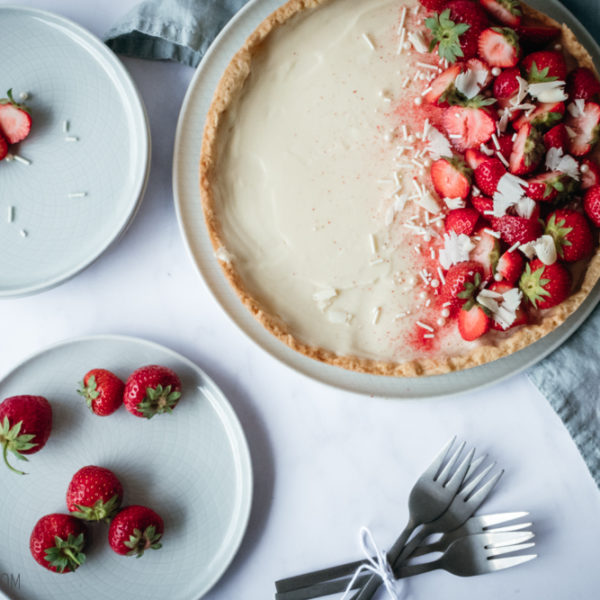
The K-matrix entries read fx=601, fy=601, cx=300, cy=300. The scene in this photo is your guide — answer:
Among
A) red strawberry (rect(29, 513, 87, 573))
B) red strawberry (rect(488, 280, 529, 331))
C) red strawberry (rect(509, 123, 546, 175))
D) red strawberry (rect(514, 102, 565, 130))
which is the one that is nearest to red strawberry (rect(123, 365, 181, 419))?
red strawberry (rect(29, 513, 87, 573))

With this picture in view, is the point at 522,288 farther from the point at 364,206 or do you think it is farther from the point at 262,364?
the point at 262,364

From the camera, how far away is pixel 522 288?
1.81m

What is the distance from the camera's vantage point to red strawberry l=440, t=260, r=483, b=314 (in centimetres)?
179

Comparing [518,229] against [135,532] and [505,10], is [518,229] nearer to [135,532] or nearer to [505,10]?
[505,10]

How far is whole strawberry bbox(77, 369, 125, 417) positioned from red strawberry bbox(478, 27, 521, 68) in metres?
1.52

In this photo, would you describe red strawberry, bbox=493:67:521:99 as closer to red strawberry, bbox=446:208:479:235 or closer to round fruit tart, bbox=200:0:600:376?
round fruit tart, bbox=200:0:600:376

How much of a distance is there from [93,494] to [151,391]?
1.18 feet

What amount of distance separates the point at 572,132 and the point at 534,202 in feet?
0.83

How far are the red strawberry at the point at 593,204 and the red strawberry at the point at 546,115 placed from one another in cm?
23

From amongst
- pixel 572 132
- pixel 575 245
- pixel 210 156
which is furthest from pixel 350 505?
pixel 572 132

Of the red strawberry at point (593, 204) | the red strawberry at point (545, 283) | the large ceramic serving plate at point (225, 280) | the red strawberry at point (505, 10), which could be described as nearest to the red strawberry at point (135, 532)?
the large ceramic serving plate at point (225, 280)

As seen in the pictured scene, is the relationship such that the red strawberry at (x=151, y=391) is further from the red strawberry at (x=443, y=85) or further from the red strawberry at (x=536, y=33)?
the red strawberry at (x=536, y=33)

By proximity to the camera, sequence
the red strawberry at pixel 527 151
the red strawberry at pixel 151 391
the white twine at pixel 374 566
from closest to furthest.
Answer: the red strawberry at pixel 527 151, the red strawberry at pixel 151 391, the white twine at pixel 374 566

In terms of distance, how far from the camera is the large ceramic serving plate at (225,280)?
192 cm
